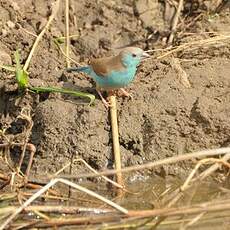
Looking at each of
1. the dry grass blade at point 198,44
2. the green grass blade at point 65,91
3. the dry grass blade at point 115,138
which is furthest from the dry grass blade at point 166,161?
the dry grass blade at point 198,44

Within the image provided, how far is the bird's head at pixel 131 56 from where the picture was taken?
6.25 meters

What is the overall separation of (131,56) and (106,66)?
225 mm

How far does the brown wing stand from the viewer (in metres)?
6.22

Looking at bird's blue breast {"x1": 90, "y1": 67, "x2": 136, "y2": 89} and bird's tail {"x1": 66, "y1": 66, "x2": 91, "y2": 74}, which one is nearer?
bird's blue breast {"x1": 90, "y1": 67, "x2": 136, "y2": 89}

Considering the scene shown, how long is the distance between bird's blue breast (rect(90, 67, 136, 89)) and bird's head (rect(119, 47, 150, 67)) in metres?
0.05

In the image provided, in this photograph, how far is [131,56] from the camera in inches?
248

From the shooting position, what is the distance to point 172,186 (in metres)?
5.87

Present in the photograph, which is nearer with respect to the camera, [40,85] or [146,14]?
[40,85]

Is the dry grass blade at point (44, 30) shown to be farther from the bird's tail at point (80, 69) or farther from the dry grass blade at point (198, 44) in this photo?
the dry grass blade at point (198, 44)

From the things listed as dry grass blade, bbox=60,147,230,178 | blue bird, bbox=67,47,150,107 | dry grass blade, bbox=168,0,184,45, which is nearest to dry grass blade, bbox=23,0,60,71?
blue bird, bbox=67,47,150,107

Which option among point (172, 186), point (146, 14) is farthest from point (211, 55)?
point (172, 186)

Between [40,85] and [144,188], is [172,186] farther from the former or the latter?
[40,85]

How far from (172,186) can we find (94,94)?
112 centimetres

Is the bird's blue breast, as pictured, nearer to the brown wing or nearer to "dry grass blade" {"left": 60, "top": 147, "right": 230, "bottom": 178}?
the brown wing
